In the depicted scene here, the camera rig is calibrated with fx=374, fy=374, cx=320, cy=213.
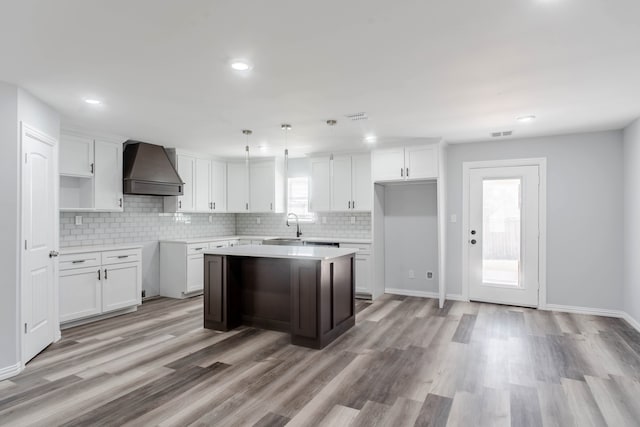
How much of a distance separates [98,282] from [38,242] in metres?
1.23

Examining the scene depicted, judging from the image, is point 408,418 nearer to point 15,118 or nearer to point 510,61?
point 510,61

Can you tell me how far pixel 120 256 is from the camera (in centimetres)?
493

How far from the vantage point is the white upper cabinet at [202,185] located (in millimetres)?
6520

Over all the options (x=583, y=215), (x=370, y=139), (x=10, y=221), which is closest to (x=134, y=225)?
(x=10, y=221)

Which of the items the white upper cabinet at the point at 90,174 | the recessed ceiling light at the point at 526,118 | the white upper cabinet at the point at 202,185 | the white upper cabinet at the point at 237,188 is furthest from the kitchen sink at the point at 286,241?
the recessed ceiling light at the point at 526,118

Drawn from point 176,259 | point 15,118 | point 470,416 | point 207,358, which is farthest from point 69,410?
point 176,259

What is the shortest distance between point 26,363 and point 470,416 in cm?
370

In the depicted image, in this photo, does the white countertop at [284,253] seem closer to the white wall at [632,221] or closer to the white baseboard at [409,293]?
the white baseboard at [409,293]

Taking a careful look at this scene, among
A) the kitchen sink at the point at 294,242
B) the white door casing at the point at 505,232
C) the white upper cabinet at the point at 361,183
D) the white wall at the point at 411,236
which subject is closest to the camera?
the white door casing at the point at 505,232

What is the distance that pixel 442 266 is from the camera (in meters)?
5.47

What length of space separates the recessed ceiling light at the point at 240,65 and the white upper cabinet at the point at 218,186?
4258 mm

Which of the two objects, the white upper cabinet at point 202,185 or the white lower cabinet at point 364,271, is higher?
the white upper cabinet at point 202,185

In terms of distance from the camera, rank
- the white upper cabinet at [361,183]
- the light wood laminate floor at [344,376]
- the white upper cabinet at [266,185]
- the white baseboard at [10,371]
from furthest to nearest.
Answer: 1. the white upper cabinet at [266,185]
2. the white upper cabinet at [361,183]
3. the white baseboard at [10,371]
4. the light wood laminate floor at [344,376]

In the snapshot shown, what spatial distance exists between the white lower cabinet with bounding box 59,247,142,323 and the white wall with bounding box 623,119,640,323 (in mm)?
6236
